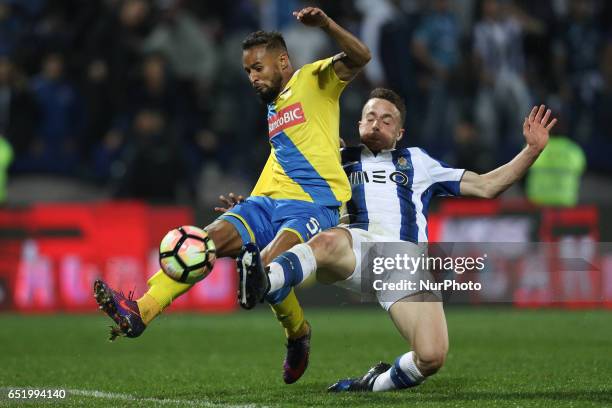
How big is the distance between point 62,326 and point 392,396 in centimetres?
608

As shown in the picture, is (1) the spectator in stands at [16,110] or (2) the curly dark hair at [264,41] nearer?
(2) the curly dark hair at [264,41]

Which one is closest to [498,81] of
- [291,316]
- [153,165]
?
[153,165]

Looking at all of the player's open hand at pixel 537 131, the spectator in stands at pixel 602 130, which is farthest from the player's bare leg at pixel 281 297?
the spectator in stands at pixel 602 130

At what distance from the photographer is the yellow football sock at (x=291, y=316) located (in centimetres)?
705

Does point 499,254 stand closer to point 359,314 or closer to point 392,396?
point 359,314

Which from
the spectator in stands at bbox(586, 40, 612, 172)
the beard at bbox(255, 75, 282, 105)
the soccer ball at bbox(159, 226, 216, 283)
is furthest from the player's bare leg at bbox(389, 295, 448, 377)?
the spectator in stands at bbox(586, 40, 612, 172)

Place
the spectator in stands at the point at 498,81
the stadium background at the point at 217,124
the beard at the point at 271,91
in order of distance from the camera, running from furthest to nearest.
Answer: the spectator in stands at the point at 498,81 → the stadium background at the point at 217,124 → the beard at the point at 271,91

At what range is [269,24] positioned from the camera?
15312mm

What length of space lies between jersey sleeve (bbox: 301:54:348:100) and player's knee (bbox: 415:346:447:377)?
1647mm

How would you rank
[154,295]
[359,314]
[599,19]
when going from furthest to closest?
1. [599,19]
2. [359,314]
3. [154,295]

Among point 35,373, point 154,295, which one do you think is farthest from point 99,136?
point 154,295

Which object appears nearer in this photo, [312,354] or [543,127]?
[543,127]

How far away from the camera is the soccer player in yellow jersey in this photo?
6.66 metres

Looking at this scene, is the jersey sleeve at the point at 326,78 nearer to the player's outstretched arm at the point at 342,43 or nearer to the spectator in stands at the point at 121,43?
the player's outstretched arm at the point at 342,43
